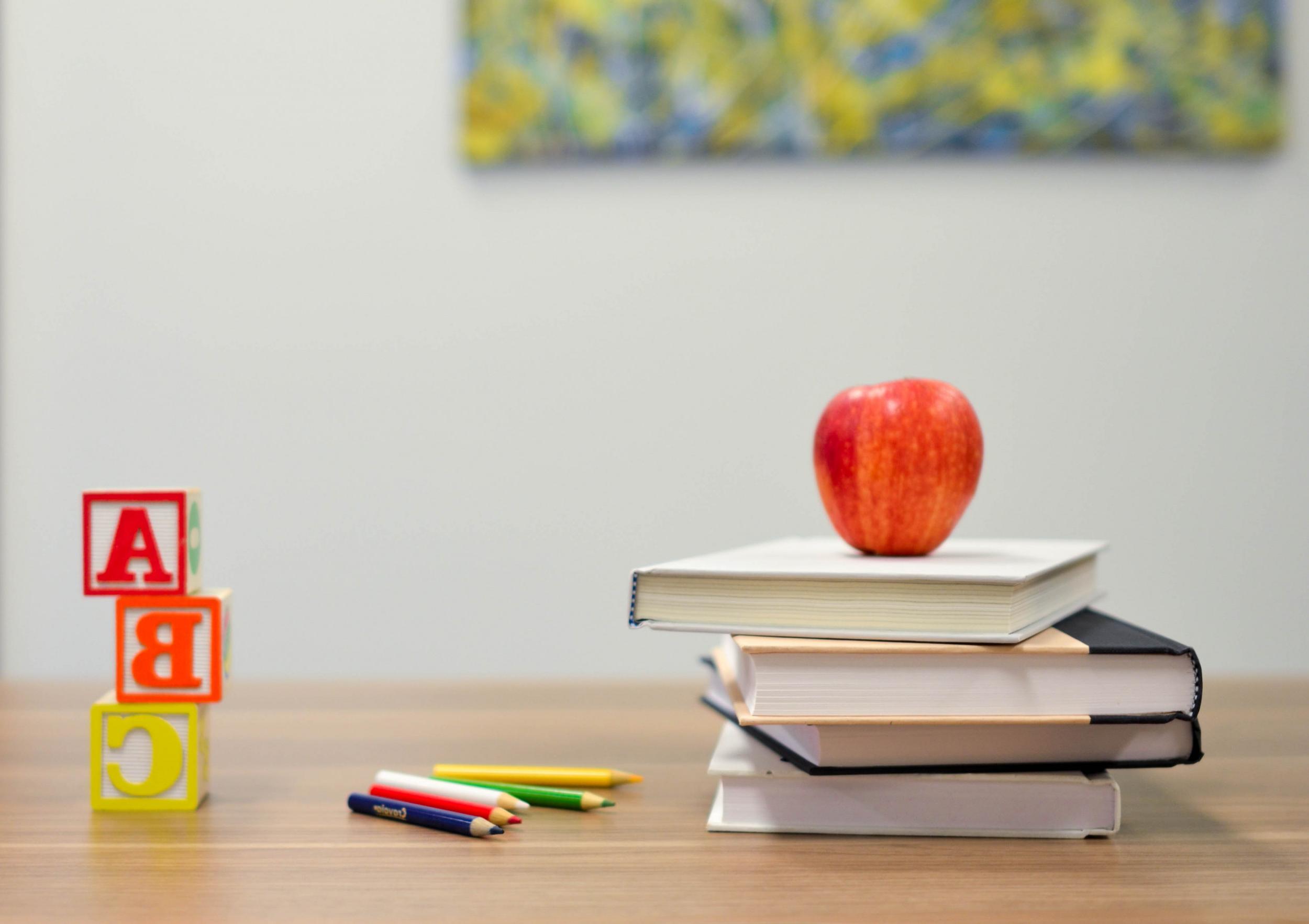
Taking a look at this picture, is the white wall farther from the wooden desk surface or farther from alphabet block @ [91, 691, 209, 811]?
alphabet block @ [91, 691, 209, 811]

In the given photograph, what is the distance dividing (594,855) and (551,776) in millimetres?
116

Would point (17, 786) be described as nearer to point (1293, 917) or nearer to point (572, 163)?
point (1293, 917)

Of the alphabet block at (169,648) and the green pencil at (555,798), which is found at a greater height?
the alphabet block at (169,648)

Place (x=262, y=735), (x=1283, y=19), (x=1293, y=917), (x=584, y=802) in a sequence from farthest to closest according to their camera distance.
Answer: (x=1283, y=19) → (x=262, y=735) → (x=584, y=802) → (x=1293, y=917)

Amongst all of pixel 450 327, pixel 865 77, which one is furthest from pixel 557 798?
pixel 865 77

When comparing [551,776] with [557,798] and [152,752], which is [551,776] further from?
[152,752]

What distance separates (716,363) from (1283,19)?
1038mm

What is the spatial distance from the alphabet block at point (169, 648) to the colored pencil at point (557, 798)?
14 centimetres

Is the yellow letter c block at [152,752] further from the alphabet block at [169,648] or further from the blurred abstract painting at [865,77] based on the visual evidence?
the blurred abstract painting at [865,77]

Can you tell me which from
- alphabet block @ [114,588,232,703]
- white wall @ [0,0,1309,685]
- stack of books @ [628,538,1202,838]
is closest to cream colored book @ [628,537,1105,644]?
stack of books @ [628,538,1202,838]

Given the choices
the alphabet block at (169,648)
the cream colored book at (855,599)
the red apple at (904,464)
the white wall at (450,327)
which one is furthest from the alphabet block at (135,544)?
the white wall at (450,327)

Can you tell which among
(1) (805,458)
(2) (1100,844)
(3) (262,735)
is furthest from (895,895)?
(1) (805,458)

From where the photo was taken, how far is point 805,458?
1.71m

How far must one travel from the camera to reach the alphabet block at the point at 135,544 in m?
0.54
